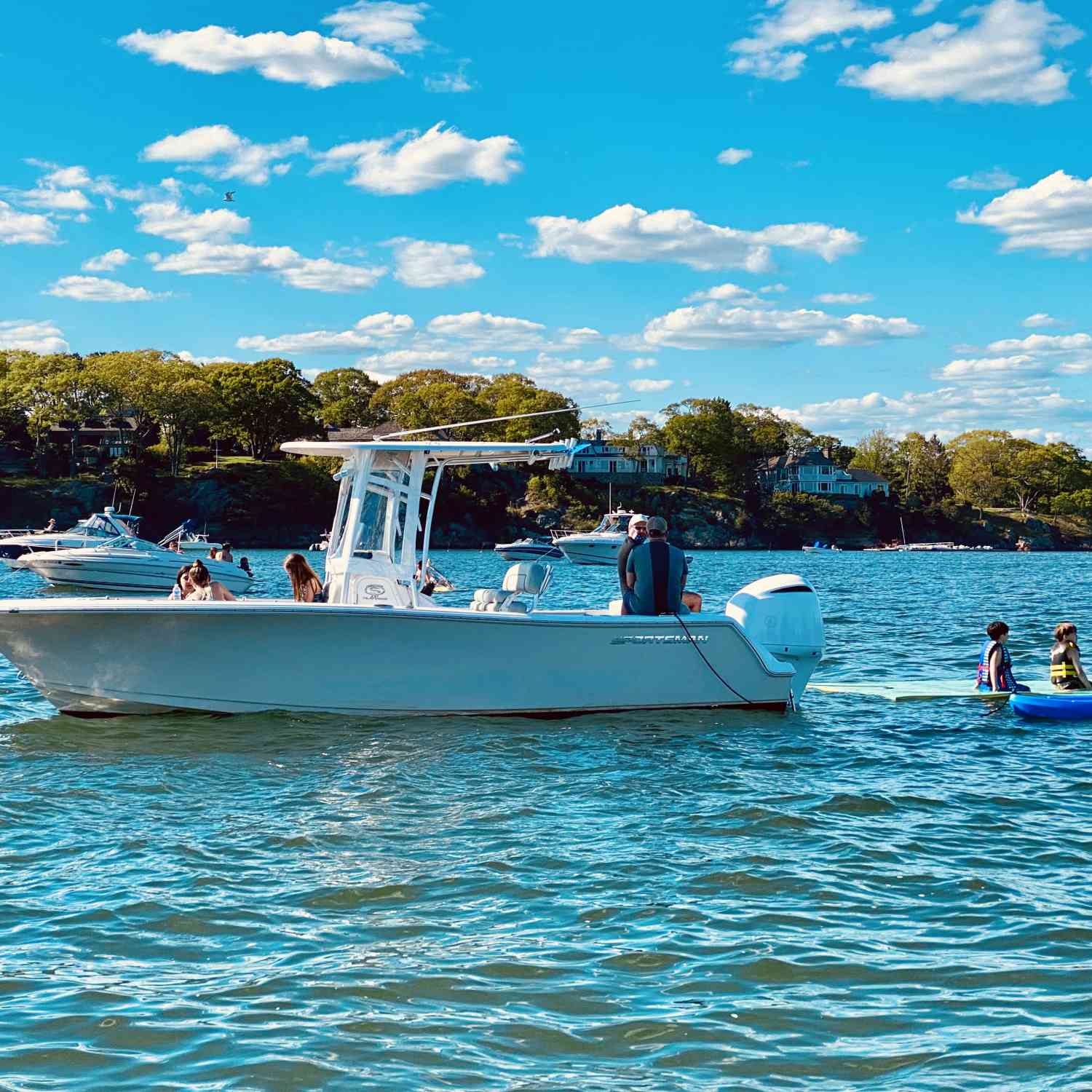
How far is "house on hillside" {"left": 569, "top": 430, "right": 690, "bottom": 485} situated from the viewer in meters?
160

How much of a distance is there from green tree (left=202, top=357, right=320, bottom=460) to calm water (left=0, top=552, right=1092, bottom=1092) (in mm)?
118751

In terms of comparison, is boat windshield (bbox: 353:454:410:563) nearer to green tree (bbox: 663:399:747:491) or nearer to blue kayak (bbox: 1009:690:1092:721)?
blue kayak (bbox: 1009:690:1092:721)

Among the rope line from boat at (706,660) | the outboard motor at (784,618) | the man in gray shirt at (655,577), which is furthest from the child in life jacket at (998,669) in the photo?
the man in gray shirt at (655,577)

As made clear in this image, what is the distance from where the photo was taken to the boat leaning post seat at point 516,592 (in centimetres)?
1422

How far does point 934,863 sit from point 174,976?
→ 527 cm

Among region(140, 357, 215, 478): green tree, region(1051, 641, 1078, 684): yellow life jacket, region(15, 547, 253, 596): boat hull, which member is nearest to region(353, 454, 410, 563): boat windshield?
region(1051, 641, 1078, 684): yellow life jacket

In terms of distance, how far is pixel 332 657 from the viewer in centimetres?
1387

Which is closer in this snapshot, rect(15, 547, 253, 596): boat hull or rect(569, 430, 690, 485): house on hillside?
rect(15, 547, 253, 596): boat hull

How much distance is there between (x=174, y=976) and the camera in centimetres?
656

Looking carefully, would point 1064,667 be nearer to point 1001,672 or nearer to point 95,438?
point 1001,672

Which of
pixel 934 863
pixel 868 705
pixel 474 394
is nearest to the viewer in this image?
pixel 934 863

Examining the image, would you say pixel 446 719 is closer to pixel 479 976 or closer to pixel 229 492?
pixel 479 976

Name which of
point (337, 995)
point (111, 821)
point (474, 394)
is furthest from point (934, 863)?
point (474, 394)

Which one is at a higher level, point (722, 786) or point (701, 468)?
point (701, 468)
